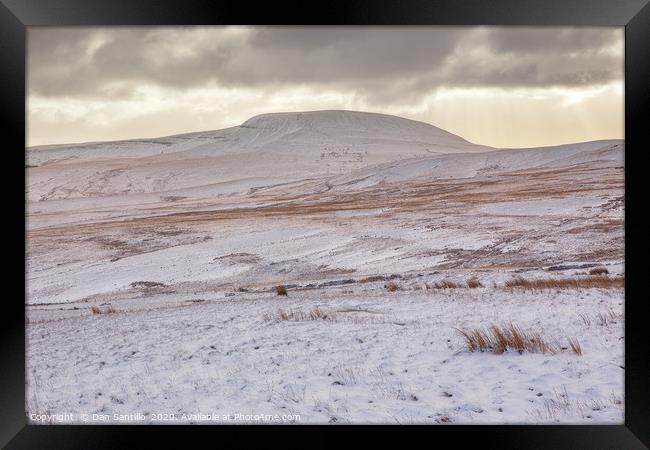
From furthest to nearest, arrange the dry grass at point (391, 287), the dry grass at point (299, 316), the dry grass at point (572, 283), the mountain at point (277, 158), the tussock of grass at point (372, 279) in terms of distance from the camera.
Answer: the mountain at point (277, 158) → the tussock of grass at point (372, 279) → the dry grass at point (391, 287) → the dry grass at point (572, 283) → the dry grass at point (299, 316)

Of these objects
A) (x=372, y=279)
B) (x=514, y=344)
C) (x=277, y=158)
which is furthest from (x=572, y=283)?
(x=277, y=158)

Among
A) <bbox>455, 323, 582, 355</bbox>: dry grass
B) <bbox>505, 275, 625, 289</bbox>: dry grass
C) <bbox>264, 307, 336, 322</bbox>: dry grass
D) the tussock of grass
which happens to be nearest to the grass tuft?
<bbox>505, 275, 625, 289</bbox>: dry grass

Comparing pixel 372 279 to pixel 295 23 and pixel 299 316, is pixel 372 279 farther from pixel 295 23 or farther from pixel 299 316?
pixel 295 23

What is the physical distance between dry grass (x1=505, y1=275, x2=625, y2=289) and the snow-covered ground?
1.81 feet

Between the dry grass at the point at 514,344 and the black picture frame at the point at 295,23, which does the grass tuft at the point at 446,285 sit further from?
the black picture frame at the point at 295,23

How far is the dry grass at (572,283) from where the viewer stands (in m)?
11.4

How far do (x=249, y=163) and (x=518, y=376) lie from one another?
4366 inches

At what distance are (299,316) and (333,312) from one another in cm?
94

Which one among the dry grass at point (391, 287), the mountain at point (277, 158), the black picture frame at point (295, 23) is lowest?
the dry grass at point (391, 287)

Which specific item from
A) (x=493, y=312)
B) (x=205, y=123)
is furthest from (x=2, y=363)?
(x=205, y=123)

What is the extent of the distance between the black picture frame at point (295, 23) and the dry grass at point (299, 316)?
469 cm

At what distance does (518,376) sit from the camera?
6.20 metres

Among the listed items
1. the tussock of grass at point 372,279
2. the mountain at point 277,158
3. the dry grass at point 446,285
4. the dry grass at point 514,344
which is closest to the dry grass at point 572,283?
the dry grass at point 446,285

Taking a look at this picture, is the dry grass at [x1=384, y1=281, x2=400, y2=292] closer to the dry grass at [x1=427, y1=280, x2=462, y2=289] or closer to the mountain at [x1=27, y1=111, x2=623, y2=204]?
the dry grass at [x1=427, y1=280, x2=462, y2=289]
